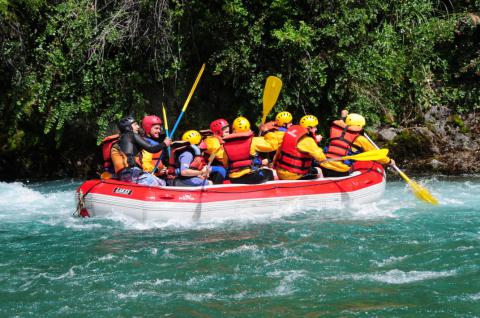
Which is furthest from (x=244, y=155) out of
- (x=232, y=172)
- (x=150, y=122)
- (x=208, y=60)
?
(x=208, y=60)

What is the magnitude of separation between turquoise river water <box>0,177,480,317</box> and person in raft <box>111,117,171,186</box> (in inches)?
27.5

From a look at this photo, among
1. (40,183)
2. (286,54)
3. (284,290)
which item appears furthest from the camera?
(40,183)

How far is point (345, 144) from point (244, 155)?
1647 mm

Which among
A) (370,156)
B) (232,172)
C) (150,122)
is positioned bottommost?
(232,172)

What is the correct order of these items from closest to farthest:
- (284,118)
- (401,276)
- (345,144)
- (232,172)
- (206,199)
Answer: (401,276) < (206,199) < (232,172) < (345,144) < (284,118)

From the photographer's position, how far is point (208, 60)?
37.0 ft

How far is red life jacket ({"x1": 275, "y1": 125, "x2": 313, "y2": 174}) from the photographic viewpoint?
28.1ft

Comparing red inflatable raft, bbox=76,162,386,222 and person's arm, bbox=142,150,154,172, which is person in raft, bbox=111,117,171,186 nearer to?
red inflatable raft, bbox=76,162,386,222

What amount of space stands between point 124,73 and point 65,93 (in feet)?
3.62

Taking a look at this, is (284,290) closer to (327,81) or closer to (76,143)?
(327,81)

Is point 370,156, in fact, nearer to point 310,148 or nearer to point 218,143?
point 310,148

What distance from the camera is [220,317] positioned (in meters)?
4.87

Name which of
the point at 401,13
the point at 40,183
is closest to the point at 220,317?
the point at 40,183

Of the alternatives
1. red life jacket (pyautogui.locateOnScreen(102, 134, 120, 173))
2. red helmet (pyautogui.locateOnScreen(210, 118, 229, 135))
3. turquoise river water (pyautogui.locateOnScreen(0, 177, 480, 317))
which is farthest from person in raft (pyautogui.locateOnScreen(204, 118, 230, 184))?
red life jacket (pyautogui.locateOnScreen(102, 134, 120, 173))
